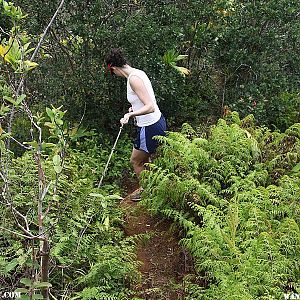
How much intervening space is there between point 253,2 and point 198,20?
906mm

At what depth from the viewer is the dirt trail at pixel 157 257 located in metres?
4.38

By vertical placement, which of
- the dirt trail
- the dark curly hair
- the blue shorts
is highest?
the dark curly hair

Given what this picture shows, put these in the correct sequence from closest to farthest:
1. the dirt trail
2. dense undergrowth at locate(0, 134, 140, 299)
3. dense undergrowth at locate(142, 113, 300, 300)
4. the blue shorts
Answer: dense undergrowth at locate(0, 134, 140, 299) → dense undergrowth at locate(142, 113, 300, 300) → the dirt trail → the blue shorts

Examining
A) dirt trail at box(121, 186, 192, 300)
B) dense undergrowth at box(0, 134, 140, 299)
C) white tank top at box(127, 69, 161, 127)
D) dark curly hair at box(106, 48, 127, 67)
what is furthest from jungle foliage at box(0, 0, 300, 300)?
dark curly hair at box(106, 48, 127, 67)

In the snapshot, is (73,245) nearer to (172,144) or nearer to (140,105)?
(140,105)

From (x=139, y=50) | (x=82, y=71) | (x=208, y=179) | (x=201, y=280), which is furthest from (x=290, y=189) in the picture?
(x=82, y=71)

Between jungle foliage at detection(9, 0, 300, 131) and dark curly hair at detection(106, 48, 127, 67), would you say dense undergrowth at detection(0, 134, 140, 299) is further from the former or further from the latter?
jungle foliage at detection(9, 0, 300, 131)

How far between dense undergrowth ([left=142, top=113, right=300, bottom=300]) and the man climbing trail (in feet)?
0.73

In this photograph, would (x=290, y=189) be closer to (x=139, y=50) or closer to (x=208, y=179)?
(x=208, y=179)

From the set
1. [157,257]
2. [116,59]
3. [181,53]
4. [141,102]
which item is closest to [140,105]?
[141,102]

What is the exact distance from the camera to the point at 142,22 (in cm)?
687

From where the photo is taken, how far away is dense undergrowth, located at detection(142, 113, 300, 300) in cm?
425

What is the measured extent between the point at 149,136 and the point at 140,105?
451 millimetres

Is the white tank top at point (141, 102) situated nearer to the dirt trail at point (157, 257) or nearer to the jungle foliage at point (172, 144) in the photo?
the jungle foliage at point (172, 144)
